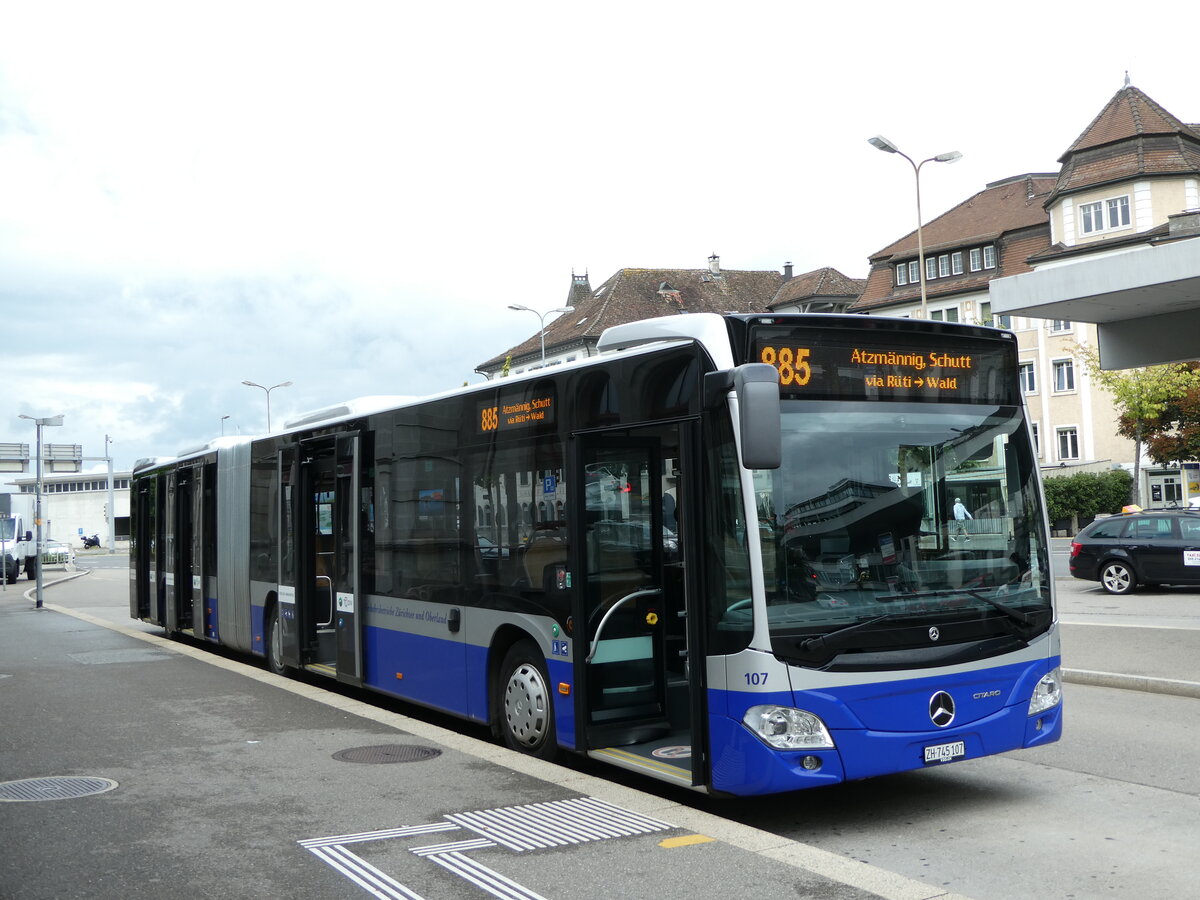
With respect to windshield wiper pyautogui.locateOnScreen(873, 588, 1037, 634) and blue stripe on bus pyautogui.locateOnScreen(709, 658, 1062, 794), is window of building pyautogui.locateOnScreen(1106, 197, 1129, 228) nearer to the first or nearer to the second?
windshield wiper pyautogui.locateOnScreen(873, 588, 1037, 634)

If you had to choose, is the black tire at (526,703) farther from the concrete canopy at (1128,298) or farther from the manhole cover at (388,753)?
the concrete canopy at (1128,298)

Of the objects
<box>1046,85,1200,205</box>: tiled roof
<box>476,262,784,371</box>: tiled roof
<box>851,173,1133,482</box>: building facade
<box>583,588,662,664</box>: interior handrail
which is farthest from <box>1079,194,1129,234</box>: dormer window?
<box>583,588,662,664</box>: interior handrail

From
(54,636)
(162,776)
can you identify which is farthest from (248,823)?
(54,636)

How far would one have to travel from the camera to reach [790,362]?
7.04 m

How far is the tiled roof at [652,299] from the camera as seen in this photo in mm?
80188

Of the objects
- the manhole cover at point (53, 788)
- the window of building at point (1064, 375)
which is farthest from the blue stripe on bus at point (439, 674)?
the window of building at point (1064, 375)

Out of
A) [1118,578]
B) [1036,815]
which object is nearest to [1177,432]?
[1118,578]

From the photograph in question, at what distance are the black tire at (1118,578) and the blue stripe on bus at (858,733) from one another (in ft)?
61.2

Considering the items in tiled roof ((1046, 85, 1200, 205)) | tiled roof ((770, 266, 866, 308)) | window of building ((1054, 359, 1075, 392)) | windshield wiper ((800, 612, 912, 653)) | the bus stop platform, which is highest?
tiled roof ((1046, 85, 1200, 205))

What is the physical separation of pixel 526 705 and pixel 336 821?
6.74ft

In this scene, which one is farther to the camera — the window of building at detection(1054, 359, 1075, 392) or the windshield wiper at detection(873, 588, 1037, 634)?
the window of building at detection(1054, 359, 1075, 392)

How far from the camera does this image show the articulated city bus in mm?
6637

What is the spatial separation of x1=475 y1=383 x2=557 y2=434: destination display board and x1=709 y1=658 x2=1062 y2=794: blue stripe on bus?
2.55 meters

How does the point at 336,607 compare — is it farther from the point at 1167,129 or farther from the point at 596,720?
the point at 1167,129
